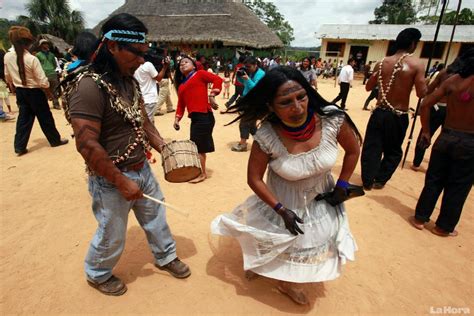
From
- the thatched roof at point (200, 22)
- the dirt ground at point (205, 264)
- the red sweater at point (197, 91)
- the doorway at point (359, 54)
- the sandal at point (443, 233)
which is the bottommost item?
the dirt ground at point (205, 264)

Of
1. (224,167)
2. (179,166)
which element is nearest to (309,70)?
(224,167)

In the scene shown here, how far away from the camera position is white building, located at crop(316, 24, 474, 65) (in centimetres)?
2531

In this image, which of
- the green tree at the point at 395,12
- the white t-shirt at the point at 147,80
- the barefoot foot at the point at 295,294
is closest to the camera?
the barefoot foot at the point at 295,294

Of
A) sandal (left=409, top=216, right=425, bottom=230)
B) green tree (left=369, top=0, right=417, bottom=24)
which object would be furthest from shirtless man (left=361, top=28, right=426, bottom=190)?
green tree (left=369, top=0, right=417, bottom=24)

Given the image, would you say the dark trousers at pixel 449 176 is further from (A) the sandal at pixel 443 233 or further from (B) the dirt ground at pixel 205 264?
(B) the dirt ground at pixel 205 264

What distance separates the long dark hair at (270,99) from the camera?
196 centimetres

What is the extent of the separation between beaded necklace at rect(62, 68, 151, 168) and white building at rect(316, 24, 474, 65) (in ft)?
95.4

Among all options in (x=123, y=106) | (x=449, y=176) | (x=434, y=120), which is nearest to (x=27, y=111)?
(x=123, y=106)

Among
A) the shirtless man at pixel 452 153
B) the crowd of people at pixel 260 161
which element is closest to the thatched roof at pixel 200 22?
the shirtless man at pixel 452 153

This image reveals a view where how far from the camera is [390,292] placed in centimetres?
259

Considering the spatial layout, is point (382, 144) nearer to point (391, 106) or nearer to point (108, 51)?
point (391, 106)

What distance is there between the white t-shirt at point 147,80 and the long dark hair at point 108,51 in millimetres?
3845

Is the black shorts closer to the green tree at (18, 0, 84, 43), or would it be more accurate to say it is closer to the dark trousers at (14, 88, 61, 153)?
the dark trousers at (14, 88, 61, 153)

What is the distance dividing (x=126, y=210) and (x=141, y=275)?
2.73 feet
